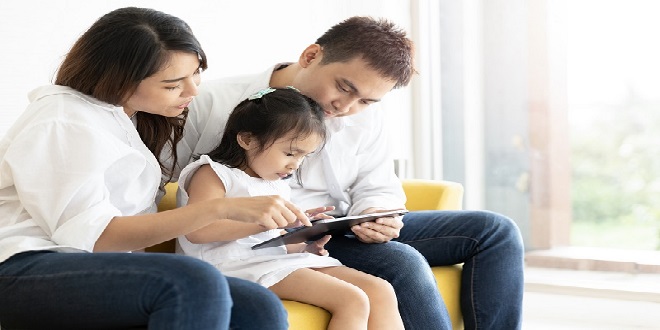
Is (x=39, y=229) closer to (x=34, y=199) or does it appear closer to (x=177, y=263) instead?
(x=34, y=199)

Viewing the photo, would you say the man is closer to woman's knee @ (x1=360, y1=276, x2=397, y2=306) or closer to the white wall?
woman's knee @ (x1=360, y1=276, x2=397, y2=306)

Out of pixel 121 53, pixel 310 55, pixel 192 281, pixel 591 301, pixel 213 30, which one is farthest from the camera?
pixel 591 301

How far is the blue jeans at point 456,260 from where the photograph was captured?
218 cm

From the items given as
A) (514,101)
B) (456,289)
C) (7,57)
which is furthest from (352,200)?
(514,101)

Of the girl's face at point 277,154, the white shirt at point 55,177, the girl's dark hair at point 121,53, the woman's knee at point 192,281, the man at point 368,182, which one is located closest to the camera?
the woman's knee at point 192,281

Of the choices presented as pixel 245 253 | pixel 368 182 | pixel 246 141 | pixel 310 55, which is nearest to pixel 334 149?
pixel 368 182

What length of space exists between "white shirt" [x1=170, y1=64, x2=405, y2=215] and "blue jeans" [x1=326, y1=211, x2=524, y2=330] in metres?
0.13

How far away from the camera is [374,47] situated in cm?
235

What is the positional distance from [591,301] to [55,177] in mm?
2750

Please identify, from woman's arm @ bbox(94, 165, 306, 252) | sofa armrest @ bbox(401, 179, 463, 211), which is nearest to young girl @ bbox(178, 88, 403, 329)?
woman's arm @ bbox(94, 165, 306, 252)

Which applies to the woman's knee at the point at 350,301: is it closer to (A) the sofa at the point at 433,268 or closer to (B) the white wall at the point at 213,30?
(A) the sofa at the point at 433,268

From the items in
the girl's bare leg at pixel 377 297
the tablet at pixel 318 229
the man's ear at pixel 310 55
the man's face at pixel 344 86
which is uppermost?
the man's ear at pixel 310 55

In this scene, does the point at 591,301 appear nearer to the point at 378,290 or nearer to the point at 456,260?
the point at 456,260

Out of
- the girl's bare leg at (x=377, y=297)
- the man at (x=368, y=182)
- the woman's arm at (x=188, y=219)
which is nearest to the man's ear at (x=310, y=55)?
the man at (x=368, y=182)
